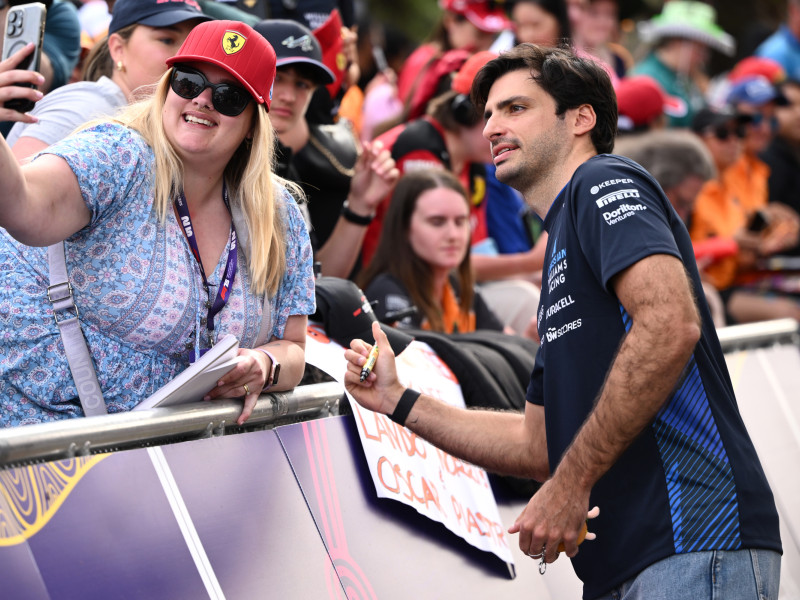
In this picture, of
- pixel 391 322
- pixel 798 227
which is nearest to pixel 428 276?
pixel 391 322

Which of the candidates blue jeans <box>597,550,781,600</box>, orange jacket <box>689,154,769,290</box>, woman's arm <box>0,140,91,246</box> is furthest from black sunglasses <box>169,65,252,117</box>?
orange jacket <box>689,154,769,290</box>

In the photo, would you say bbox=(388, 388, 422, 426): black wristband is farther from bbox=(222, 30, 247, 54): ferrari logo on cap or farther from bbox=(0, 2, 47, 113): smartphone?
bbox=(0, 2, 47, 113): smartphone

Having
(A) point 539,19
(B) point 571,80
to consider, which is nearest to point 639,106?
(A) point 539,19

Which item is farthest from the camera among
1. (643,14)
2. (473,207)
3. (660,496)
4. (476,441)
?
(643,14)

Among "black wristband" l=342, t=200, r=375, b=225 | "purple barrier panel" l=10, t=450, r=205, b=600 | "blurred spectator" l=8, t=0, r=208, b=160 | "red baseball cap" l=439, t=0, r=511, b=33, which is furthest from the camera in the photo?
"red baseball cap" l=439, t=0, r=511, b=33

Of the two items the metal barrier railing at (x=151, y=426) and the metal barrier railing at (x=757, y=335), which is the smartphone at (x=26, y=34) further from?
the metal barrier railing at (x=757, y=335)

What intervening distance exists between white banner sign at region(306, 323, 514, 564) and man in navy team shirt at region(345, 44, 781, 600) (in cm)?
74

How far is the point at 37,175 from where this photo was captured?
9.34 ft

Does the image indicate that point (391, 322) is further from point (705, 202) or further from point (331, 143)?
point (705, 202)

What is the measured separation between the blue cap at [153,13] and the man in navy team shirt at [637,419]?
1.82 metres

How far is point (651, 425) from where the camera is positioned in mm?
A: 2863

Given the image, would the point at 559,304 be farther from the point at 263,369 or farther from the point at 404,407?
the point at 263,369

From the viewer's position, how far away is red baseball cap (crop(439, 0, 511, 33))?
7.72m

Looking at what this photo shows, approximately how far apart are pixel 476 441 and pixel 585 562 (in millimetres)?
598
